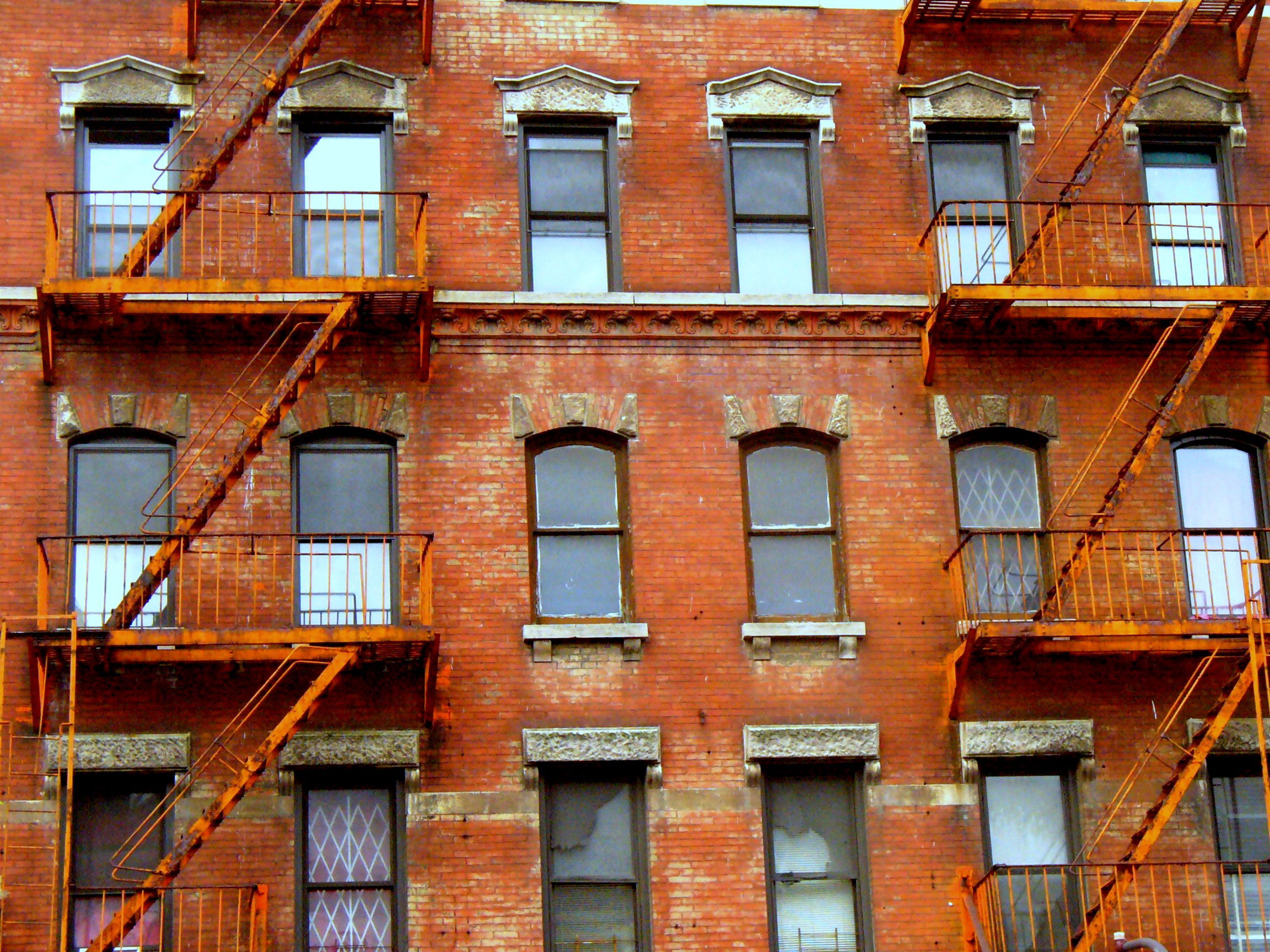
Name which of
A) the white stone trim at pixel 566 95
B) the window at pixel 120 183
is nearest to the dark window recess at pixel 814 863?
the white stone trim at pixel 566 95

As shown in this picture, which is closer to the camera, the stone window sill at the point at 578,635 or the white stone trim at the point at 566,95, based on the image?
the stone window sill at the point at 578,635

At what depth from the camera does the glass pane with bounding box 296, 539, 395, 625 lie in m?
19.3

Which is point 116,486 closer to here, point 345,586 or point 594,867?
point 345,586

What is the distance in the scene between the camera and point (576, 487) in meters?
20.0

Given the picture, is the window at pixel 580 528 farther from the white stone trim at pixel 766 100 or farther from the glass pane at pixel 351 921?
the white stone trim at pixel 766 100

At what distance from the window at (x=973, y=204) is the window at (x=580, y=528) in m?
3.72

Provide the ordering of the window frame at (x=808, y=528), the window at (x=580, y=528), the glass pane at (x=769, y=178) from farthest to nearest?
the glass pane at (x=769, y=178), the window frame at (x=808, y=528), the window at (x=580, y=528)

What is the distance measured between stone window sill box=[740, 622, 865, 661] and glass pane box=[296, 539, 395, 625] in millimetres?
3157

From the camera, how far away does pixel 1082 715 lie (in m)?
19.5

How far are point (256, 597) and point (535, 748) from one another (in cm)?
272

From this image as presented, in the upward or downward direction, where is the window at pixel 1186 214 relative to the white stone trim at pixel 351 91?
downward

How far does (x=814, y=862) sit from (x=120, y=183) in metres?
8.80

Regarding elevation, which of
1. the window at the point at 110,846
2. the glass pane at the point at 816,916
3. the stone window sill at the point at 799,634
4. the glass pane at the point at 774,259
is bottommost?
the glass pane at the point at 816,916

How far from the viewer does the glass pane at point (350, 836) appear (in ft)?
61.4
